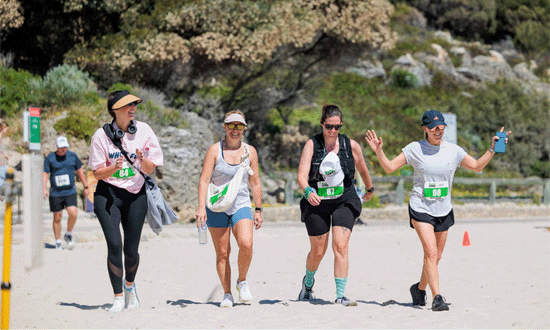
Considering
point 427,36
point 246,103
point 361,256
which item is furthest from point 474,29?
point 361,256

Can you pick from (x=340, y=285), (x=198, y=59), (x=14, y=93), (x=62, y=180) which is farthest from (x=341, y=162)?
(x=198, y=59)

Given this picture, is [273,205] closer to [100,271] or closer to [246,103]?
[246,103]

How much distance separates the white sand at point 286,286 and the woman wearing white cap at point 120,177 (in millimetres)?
558

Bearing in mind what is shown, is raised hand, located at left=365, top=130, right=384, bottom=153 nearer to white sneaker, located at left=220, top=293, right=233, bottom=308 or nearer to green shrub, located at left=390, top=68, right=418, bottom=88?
white sneaker, located at left=220, top=293, right=233, bottom=308

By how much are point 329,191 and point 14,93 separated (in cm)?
1322

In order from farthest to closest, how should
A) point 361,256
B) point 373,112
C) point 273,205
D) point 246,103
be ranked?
point 373,112 < point 246,103 < point 273,205 < point 361,256

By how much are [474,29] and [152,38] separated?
134 ft

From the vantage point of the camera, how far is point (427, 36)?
167 ft

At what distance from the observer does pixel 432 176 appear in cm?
657

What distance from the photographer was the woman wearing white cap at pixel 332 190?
6637mm

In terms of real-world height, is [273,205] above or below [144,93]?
below

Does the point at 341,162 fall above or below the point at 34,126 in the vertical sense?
below

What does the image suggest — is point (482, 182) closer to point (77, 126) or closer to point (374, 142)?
point (77, 126)

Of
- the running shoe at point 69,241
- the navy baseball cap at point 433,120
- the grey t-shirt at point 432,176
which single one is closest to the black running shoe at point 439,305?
the grey t-shirt at point 432,176
